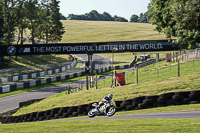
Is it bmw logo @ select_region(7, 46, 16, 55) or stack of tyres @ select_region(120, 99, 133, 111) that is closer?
stack of tyres @ select_region(120, 99, 133, 111)

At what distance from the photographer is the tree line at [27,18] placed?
204ft

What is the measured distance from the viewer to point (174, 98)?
1357 centimetres

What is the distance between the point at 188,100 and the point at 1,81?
3300cm

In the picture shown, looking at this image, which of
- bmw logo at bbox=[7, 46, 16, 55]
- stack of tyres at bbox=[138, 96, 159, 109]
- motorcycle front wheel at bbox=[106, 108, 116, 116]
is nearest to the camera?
motorcycle front wheel at bbox=[106, 108, 116, 116]

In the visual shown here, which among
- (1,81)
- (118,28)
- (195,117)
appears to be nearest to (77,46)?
(1,81)

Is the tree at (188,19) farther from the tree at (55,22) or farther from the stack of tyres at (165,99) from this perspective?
the tree at (55,22)

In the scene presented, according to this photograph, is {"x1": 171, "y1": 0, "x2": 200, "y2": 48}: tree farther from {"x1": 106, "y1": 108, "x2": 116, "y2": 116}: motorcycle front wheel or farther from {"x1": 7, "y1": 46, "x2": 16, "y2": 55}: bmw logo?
{"x1": 7, "y1": 46, "x2": 16, "y2": 55}: bmw logo

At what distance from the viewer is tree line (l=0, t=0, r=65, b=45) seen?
6203cm

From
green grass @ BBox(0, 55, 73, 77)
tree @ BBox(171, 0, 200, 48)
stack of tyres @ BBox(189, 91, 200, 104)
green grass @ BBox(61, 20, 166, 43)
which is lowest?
green grass @ BBox(0, 55, 73, 77)

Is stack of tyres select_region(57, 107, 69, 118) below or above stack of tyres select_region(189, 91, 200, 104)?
below

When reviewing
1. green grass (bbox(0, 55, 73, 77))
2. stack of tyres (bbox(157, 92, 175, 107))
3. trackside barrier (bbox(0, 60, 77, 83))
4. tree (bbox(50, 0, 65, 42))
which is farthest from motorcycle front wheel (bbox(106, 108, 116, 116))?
tree (bbox(50, 0, 65, 42))

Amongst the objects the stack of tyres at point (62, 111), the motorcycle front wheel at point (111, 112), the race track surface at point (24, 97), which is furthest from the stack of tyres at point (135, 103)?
the race track surface at point (24, 97)

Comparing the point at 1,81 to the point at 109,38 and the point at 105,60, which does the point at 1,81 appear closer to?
the point at 105,60

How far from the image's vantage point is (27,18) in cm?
7319
